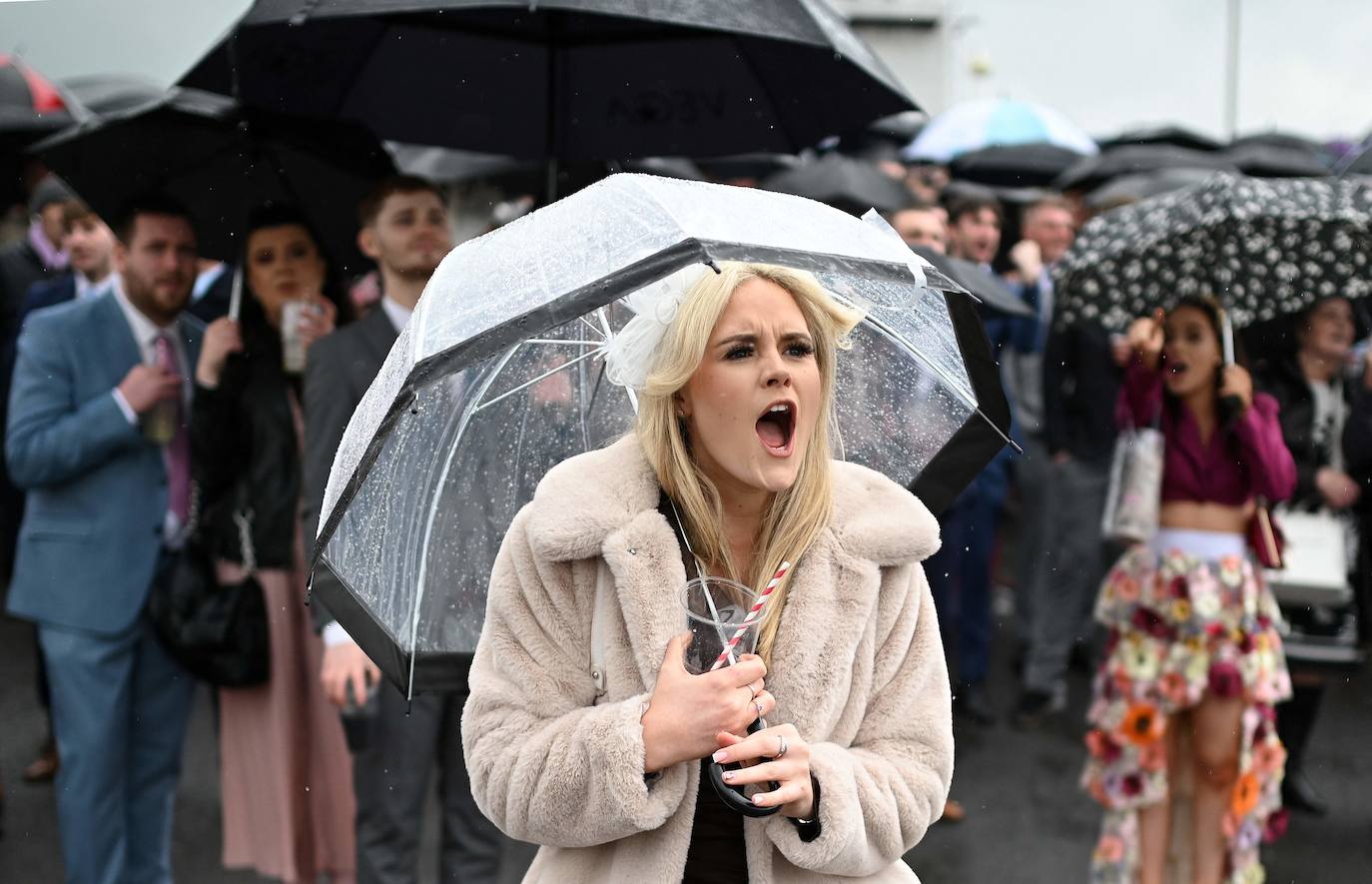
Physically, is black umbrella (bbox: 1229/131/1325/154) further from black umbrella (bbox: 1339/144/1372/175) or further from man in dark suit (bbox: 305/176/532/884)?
man in dark suit (bbox: 305/176/532/884)

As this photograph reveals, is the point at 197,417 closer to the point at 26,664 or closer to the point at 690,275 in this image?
the point at 690,275

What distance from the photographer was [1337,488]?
5.97m

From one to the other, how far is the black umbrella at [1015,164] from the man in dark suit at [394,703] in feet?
24.2

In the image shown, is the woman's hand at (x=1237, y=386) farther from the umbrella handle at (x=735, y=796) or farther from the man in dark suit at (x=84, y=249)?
the man in dark suit at (x=84, y=249)

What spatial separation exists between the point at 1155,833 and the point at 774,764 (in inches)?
134

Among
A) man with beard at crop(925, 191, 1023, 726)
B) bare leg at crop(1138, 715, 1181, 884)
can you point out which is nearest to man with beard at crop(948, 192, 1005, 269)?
man with beard at crop(925, 191, 1023, 726)

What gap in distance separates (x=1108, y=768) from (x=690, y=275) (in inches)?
136

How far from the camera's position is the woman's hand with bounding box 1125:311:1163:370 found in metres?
5.14

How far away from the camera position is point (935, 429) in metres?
2.86

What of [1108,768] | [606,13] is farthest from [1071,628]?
[606,13]

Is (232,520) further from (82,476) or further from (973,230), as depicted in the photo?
(973,230)

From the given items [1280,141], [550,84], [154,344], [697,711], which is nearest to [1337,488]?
[550,84]

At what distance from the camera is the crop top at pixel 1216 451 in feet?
16.3

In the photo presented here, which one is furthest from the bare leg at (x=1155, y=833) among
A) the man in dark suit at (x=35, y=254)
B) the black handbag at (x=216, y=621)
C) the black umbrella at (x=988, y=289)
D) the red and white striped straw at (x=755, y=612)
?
the man in dark suit at (x=35, y=254)
